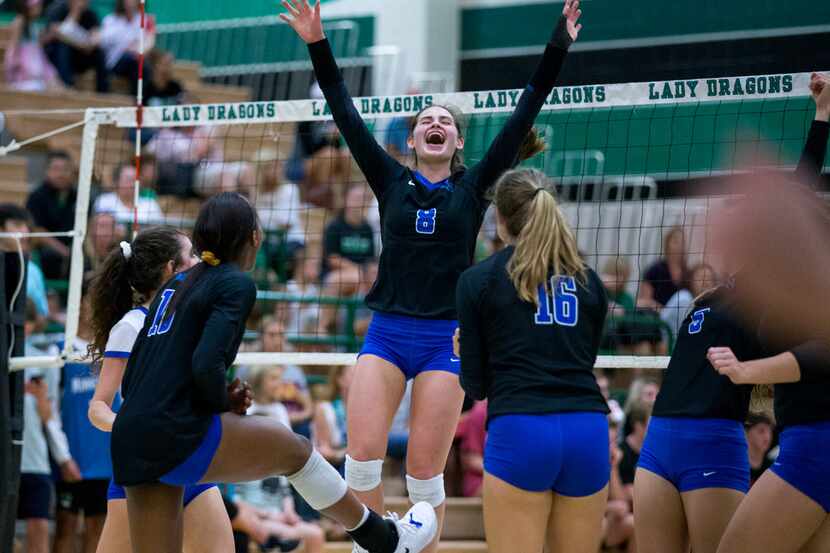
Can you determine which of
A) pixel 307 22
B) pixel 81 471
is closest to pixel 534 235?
pixel 307 22

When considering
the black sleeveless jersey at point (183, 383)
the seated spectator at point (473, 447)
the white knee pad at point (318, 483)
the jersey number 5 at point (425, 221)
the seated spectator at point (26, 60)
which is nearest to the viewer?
the black sleeveless jersey at point (183, 383)

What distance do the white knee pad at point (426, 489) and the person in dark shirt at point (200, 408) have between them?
0.82 m

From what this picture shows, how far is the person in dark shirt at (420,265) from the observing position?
18.8 feet

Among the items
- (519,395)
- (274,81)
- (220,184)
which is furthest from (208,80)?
(519,395)

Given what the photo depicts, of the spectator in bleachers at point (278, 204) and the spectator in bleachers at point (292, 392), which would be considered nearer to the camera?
the spectator in bleachers at point (292, 392)

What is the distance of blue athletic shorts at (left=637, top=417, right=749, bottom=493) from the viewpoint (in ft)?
16.4

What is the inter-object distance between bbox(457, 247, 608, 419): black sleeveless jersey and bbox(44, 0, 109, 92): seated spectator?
36.6 ft

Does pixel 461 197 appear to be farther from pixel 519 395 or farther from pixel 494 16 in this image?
pixel 494 16

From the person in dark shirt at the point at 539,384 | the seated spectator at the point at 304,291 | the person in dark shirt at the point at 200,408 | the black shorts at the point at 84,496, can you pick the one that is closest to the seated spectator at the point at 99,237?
the black shorts at the point at 84,496

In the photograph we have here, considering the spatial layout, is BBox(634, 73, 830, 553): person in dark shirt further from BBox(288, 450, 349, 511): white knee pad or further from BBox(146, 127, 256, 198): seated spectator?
BBox(146, 127, 256, 198): seated spectator

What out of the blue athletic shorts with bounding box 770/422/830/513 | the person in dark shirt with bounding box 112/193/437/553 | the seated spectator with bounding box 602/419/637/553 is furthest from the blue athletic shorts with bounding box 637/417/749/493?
the seated spectator with bounding box 602/419/637/553

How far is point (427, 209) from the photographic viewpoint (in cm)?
589

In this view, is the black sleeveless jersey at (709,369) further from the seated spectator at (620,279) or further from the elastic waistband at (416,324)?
the seated spectator at (620,279)

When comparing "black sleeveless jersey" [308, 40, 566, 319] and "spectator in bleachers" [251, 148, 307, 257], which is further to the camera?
"spectator in bleachers" [251, 148, 307, 257]
